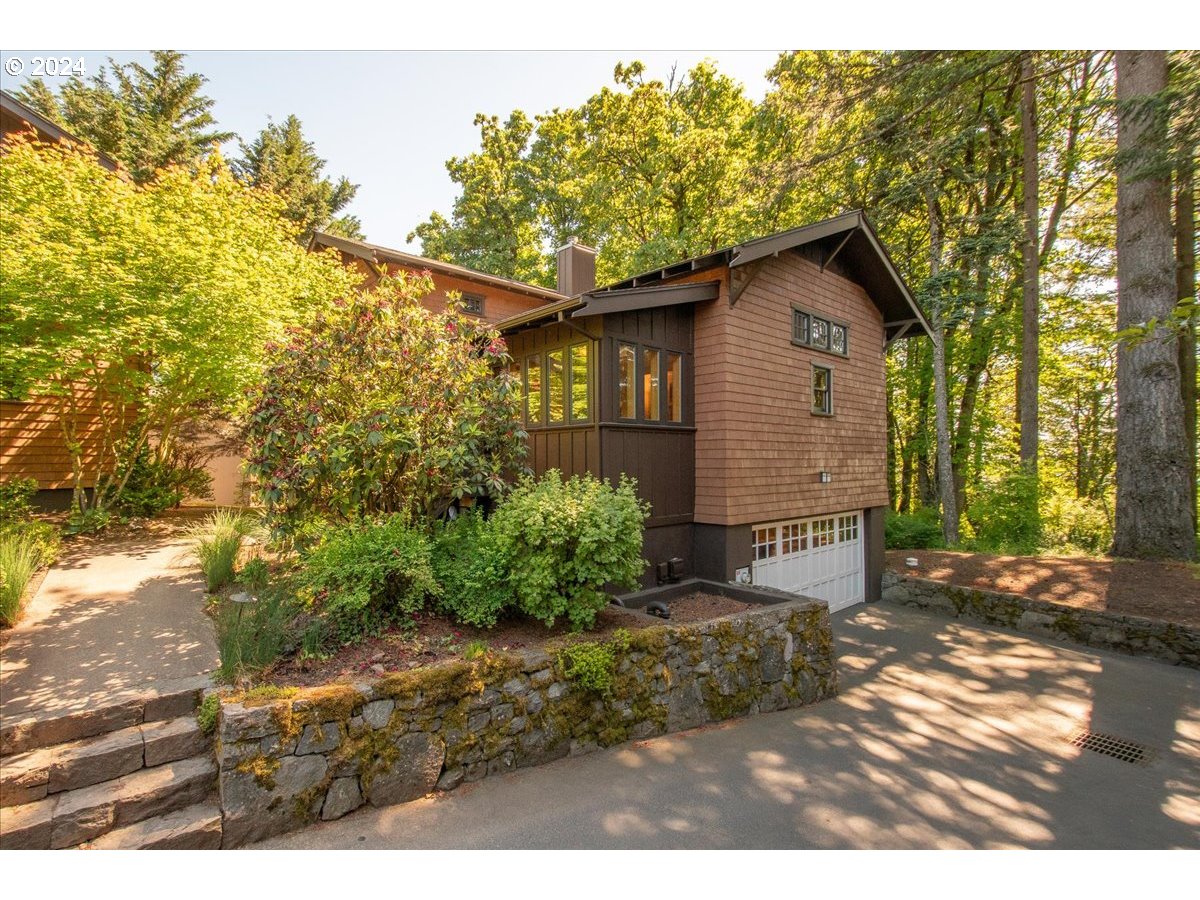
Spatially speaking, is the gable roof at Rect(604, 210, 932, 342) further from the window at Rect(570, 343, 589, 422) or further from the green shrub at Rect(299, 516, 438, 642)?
the green shrub at Rect(299, 516, 438, 642)

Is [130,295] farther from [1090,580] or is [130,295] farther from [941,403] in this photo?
[941,403]

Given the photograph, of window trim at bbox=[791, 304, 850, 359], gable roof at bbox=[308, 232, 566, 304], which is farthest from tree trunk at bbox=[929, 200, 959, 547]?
gable roof at bbox=[308, 232, 566, 304]

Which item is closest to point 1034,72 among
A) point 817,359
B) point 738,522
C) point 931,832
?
point 817,359

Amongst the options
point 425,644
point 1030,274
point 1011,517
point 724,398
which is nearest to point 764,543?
point 724,398

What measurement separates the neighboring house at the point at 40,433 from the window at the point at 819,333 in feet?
25.8

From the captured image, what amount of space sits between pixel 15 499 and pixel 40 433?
3.79 ft

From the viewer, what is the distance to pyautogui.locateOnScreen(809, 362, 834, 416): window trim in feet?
26.4

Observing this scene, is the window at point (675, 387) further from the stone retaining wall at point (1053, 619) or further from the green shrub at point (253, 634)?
the stone retaining wall at point (1053, 619)

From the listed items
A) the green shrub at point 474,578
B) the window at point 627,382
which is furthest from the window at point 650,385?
the green shrub at point 474,578

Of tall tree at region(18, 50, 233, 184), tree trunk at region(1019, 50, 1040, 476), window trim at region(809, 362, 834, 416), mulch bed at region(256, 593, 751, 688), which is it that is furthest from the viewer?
tree trunk at region(1019, 50, 1040, 476)

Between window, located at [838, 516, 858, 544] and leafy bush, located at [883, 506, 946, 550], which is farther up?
window, located at [838, 516, 858, 544]

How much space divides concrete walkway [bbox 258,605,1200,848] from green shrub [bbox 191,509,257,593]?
2.92m

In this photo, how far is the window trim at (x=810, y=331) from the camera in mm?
7812
